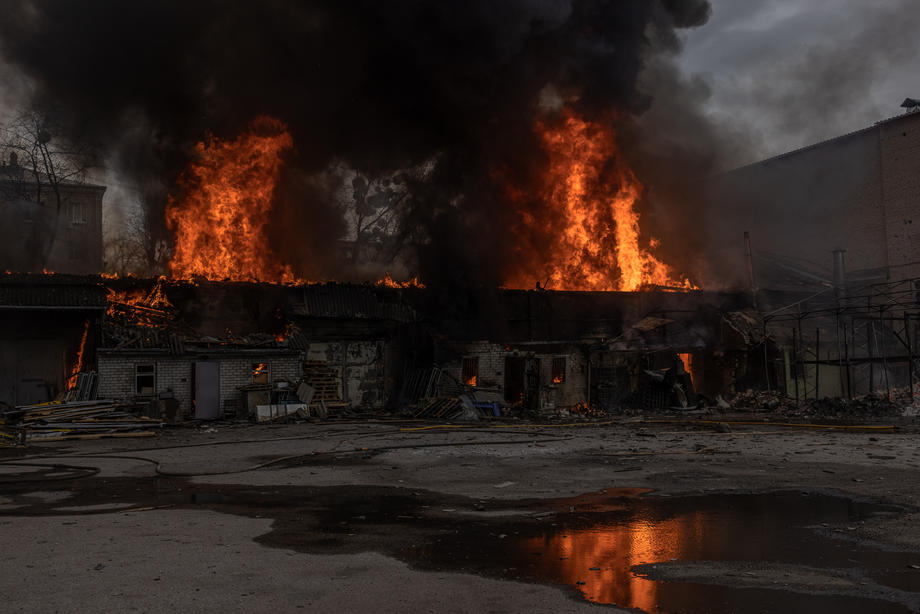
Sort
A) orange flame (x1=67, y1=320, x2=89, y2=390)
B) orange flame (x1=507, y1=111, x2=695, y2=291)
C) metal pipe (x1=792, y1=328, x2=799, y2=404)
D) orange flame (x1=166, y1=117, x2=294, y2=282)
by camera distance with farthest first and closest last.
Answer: orange flame (x1=507, y1=111, x2=695, y2=291), orange flame (x1=166, y1=117, x2=294, y2=282), metal pipe (x1=792, y1=328, x2=799, y2=404), orange flame (x1=67, y1=320, x2=89, y2=390)

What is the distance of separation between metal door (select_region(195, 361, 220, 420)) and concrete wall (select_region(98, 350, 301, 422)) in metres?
0.17

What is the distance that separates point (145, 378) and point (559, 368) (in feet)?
50.1

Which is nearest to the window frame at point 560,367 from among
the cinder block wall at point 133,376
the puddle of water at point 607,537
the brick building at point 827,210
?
the brick building at point 827,210

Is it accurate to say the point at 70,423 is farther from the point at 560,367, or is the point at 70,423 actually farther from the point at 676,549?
the point at 676,549

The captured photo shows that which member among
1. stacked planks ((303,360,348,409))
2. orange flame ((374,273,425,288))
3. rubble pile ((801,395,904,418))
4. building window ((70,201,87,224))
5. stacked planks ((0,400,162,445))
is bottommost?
rubble pile ((801,395,904,418))

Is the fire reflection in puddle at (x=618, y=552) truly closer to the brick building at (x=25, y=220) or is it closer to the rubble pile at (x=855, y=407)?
the rubble pile at (x=855, y=407)

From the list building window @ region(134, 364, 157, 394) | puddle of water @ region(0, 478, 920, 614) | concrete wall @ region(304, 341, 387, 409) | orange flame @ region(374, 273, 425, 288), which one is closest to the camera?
puddle of water @ region(0, 478, 920, 614)

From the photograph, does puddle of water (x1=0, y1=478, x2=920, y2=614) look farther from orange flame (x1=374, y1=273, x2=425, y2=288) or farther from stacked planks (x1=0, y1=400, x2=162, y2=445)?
orange flame (x1=374, y1=273, x2=425, y2=288)

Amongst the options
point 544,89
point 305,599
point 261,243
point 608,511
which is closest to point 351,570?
point 305,599

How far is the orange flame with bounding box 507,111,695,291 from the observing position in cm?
3278

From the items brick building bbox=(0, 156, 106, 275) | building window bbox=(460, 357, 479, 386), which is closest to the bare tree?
brick building bbox=(0, 156, 106, 275)

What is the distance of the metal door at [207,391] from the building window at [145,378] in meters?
1.33

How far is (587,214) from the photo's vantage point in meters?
33.6

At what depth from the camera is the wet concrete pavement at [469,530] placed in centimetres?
538
